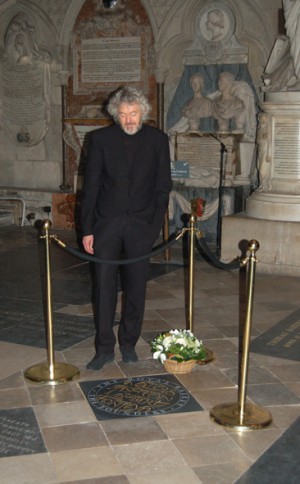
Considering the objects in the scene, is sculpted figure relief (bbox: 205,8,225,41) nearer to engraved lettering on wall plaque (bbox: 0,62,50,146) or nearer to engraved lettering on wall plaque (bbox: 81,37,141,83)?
engraved lettering on wall plaque (bbox: 81,37,141,83)

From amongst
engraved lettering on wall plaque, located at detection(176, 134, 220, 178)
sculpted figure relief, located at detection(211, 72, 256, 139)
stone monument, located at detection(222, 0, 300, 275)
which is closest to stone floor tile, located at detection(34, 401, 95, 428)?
stone monument, located at detection(222, 0, 300, 275)

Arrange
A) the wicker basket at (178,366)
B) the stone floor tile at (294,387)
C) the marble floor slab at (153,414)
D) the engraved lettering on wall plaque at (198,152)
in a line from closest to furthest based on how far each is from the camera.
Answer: the marble floor slab at (153,414), the stone floor tile at (294,387), the wicker basket at (178,366), the engraved lettering on wall plaque at (198,152)

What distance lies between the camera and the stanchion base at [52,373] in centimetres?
420

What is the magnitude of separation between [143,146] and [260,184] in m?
3.65

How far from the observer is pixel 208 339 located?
508cm

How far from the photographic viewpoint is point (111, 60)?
9977 millimetres

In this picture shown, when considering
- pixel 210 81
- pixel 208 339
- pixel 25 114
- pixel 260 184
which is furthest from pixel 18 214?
pixel 208 339

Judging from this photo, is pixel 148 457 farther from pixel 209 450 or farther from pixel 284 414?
pixel 284 414

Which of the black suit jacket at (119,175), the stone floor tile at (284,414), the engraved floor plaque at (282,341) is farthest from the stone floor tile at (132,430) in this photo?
the engraved floor plaque at (282,341)

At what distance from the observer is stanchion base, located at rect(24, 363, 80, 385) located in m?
4.20

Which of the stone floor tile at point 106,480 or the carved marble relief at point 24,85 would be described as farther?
the carved marble relief at point 24,85

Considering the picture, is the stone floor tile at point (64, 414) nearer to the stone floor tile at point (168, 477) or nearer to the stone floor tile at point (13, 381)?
the stone floor tile at point (13, 381)

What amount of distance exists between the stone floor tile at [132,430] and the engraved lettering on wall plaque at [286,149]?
4336 millimetres

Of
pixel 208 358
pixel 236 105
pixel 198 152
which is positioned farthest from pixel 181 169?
pixel 208 358
